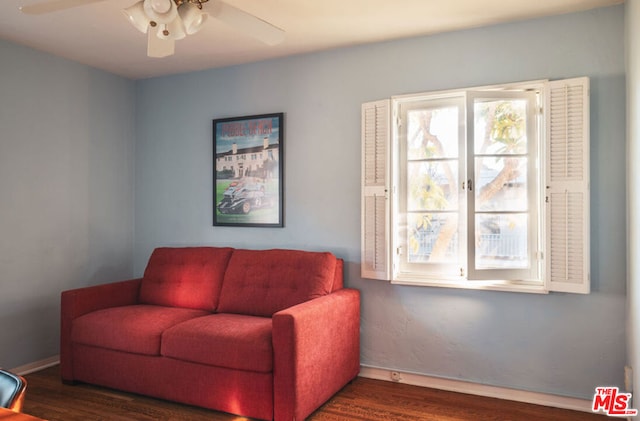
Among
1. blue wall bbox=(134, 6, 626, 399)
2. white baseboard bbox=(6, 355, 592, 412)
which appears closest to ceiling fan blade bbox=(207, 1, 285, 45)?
blue wall bbox=(134, 6, 626, 399)

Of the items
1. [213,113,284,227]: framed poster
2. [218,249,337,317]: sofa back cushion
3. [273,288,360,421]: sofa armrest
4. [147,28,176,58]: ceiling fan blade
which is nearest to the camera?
[147,28,176,58]: ceiling fan blade

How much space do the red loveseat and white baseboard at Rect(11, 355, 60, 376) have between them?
1.52ft

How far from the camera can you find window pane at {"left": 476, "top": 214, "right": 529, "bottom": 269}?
10.1 ft

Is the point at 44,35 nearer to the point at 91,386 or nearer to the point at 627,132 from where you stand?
the point at 91,386

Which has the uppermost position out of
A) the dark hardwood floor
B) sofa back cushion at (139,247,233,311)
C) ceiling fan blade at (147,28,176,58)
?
ceiling fan blade at (147,28,176,58)

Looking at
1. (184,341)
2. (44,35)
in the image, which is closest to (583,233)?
(184,341)

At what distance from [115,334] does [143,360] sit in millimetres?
269

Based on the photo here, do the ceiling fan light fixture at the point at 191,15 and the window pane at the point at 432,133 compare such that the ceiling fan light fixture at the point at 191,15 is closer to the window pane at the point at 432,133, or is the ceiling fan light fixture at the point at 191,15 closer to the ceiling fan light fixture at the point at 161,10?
the ceiling fan light fixture at the point at 161,10

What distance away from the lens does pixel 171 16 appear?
2064 mm

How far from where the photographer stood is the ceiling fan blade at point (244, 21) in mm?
2197

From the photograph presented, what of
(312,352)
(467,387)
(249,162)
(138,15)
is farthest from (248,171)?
(467,387)

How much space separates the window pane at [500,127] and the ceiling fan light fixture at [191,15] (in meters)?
1.85

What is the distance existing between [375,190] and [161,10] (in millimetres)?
1880

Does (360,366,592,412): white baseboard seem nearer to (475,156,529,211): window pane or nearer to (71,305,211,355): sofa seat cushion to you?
(475,156,529,211): window pane
